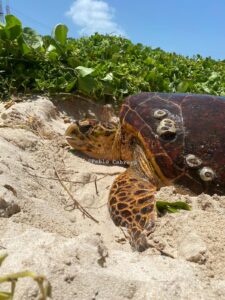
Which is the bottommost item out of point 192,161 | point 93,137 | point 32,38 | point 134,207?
point 134,207

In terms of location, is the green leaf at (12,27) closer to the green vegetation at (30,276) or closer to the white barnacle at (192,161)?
the white barnacle at (192,161)

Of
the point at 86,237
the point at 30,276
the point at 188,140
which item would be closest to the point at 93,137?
the point at 188,140

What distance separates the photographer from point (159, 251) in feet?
6.08

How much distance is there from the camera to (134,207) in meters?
2.46

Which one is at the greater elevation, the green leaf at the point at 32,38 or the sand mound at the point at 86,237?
the green leaf at the point at 32,38

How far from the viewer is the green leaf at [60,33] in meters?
4.52

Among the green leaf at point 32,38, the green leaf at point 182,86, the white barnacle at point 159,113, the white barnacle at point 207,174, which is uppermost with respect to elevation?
the green leaf at point 32,38

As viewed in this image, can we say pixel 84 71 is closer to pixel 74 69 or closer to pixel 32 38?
pixel 74 69

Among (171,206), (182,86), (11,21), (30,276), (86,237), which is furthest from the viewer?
(182,86)

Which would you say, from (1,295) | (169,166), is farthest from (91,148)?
(1,295)

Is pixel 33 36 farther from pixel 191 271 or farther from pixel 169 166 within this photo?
pixel 191 271

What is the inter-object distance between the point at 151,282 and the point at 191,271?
0.27 m

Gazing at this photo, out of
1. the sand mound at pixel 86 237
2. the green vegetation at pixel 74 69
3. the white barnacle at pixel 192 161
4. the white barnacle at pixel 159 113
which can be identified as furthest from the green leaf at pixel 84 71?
the white barnacle at pixel 192 161

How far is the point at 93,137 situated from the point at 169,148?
93cm
